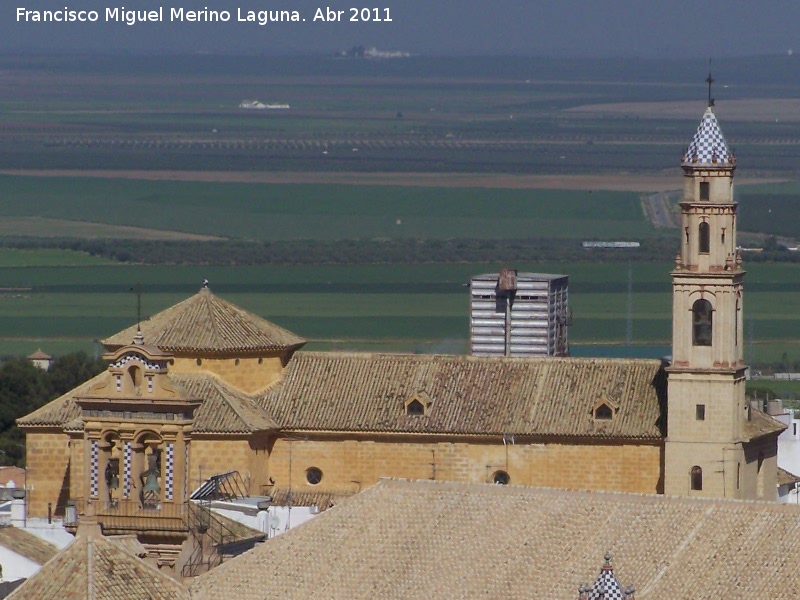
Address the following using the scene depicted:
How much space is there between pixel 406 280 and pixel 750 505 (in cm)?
11132

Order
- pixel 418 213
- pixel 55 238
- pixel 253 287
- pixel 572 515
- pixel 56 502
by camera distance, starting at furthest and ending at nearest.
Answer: pixel 418 213, pixel 55 238, pixel 253 287, pixel 56 502, pixel 572 515

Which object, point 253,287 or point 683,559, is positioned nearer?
point 683,559

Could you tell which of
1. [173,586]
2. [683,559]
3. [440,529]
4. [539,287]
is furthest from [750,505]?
[539,287]

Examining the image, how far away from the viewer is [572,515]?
1585 inches

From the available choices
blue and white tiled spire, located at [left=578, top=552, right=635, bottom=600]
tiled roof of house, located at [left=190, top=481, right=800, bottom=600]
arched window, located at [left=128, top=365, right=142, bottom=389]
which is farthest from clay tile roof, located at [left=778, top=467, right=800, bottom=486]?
blue and white tiled spire, located at [left=578, top=552, right=635, bottom=600]

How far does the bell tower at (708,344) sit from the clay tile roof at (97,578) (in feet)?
71.7

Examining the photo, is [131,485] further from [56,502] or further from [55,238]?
[55,238]

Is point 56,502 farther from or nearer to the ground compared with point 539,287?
nearer to the ground

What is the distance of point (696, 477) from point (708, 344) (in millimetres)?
2618

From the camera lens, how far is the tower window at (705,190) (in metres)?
59.5

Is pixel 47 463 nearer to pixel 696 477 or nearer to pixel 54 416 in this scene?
pixel 54 416

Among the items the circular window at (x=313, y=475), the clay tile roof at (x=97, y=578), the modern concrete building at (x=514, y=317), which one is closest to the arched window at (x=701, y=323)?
the circular window at (x=313, y=475)

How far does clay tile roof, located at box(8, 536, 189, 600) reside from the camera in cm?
3694

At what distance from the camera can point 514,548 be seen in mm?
39656
